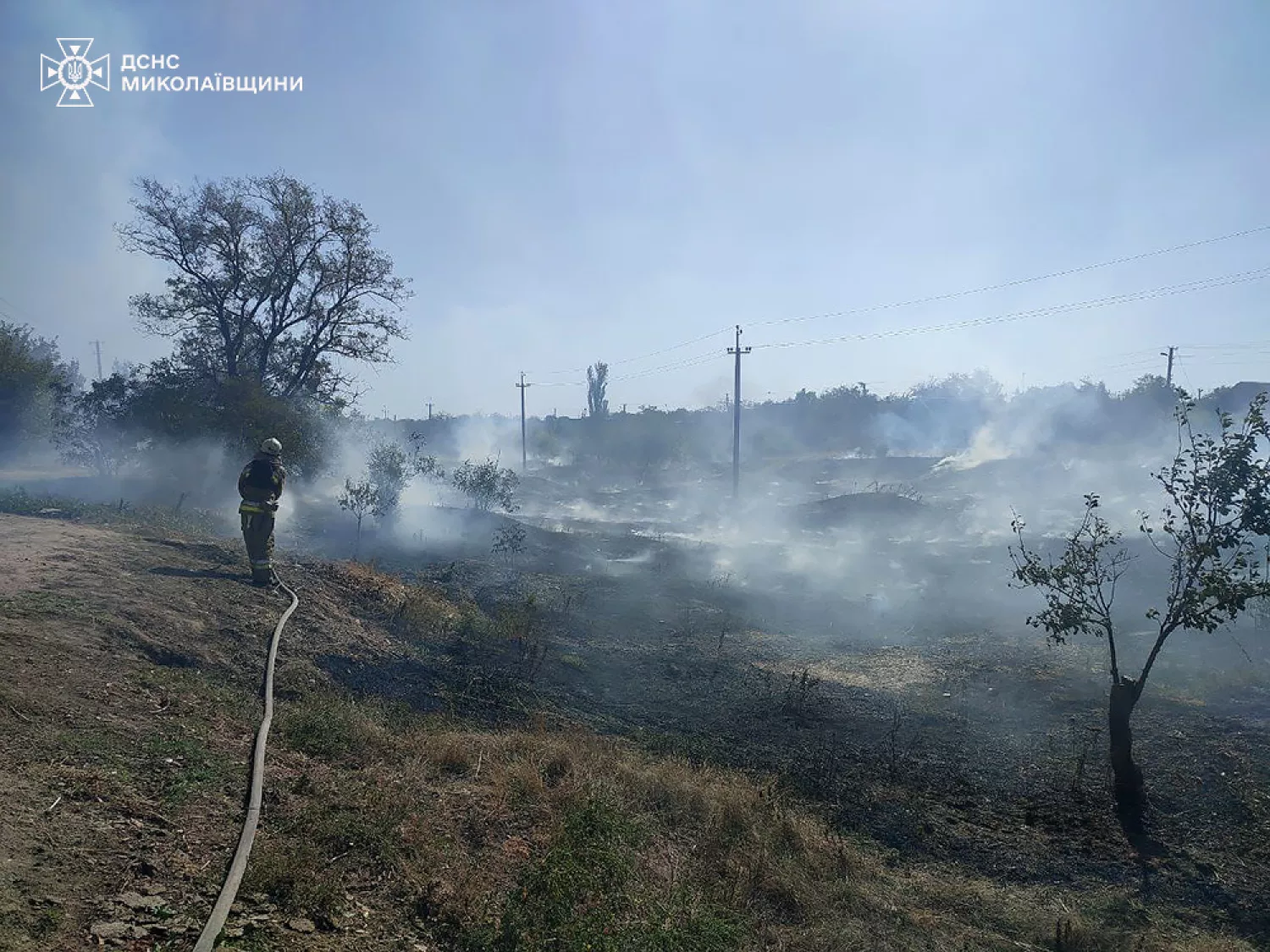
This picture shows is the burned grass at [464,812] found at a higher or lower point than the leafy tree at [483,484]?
lower

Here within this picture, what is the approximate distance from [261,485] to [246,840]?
21.6 ft

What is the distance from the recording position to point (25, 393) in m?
31.6

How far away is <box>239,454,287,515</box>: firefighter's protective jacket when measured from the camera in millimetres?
9602

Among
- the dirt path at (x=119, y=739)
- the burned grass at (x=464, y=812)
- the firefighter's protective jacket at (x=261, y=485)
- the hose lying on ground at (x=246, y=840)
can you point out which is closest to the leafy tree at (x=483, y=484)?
the burned grass at (x=464, y=812)

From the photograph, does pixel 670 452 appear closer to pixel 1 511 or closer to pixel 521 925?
pixel 1 511

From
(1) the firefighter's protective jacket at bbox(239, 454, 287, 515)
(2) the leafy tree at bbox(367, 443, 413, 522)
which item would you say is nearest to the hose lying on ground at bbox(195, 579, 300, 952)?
(1) the firefighter's protective jacket at bbox(239, 454, 287, 515)

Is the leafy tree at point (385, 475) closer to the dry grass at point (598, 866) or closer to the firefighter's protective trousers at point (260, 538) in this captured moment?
the firefighter's protective trousers at point (260, 538)

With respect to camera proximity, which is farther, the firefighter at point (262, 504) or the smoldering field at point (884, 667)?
the firefighter at point (262, 504)

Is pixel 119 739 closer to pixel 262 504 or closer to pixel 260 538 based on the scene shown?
pixel 262 504

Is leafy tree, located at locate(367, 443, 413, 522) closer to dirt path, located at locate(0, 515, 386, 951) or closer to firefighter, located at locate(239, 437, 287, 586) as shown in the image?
firefighter, located at locate(239, 437, 287, 586)

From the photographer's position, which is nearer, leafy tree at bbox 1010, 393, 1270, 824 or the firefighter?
leafy tree at bbox 1010, 393, 1270, 824

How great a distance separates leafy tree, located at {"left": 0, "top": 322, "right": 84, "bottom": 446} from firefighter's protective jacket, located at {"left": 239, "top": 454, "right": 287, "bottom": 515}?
2231cm

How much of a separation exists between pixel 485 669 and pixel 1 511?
10.5m

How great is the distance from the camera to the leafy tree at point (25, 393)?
2888 cm
